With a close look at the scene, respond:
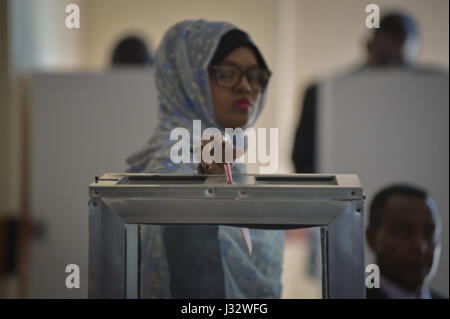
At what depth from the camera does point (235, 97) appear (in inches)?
32.9

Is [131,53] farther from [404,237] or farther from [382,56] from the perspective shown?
[404,237]

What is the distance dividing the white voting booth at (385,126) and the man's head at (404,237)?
303 millimetres

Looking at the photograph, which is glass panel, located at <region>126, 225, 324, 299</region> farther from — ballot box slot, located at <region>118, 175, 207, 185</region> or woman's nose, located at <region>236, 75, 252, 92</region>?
woman's nose, located at <region>236, 75, 252, 92</region>

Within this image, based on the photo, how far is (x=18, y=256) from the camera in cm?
215

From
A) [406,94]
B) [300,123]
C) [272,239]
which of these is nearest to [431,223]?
[272,239]

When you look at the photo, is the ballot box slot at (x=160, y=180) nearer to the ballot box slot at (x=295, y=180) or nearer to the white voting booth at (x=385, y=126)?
the ballot box slot at (x=295, y=180)

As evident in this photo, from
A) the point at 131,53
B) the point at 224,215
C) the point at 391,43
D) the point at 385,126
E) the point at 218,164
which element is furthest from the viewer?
the point at 131,53

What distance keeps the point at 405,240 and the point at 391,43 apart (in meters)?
1.23

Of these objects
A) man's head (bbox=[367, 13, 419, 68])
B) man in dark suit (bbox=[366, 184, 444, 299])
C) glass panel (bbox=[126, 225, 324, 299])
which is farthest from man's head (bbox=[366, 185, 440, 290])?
man's head (bbox=[367, 13, 419, 68])

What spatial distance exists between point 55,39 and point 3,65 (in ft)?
2.44

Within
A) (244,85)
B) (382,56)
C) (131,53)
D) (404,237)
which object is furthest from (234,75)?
(131,53)

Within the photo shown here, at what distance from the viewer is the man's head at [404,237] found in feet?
3.03

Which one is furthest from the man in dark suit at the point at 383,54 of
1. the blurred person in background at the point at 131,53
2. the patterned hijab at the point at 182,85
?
the patterned hijab at the point at 182,85
